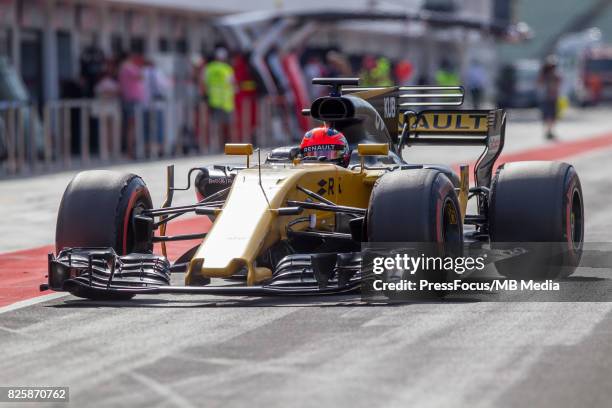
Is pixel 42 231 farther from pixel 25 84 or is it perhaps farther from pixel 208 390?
pixel 25 84

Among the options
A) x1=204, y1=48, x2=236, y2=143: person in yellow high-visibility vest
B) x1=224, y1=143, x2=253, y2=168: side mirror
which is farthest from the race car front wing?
x1=204, y1=48, x2=236, y2=143: person in yellow high-visibility vest

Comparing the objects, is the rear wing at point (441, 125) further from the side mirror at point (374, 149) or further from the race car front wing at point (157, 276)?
the race car front wing at point (157, 276)

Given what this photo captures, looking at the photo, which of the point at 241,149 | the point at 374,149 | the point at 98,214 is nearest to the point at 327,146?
the point at 241,149

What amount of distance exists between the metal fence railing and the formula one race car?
38.0ft

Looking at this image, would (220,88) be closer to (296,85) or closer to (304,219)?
(296,85)

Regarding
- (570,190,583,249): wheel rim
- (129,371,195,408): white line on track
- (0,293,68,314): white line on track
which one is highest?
(570,190,583,249): wheel rim

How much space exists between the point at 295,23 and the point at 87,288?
76.2ft

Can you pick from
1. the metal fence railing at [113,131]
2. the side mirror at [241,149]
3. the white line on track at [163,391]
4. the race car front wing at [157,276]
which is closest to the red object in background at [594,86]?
the metal fence railing at [113,131]

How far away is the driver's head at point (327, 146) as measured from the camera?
10359 millimetres

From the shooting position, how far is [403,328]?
798 cm

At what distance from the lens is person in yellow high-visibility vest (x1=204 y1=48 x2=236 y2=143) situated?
2570 cm

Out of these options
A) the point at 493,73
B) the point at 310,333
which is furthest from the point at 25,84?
the point at 493,73

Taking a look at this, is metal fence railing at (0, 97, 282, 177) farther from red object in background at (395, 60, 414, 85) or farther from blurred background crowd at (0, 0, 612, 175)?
red object in background at (395, 60, 414, 85)

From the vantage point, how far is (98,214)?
382 inches
